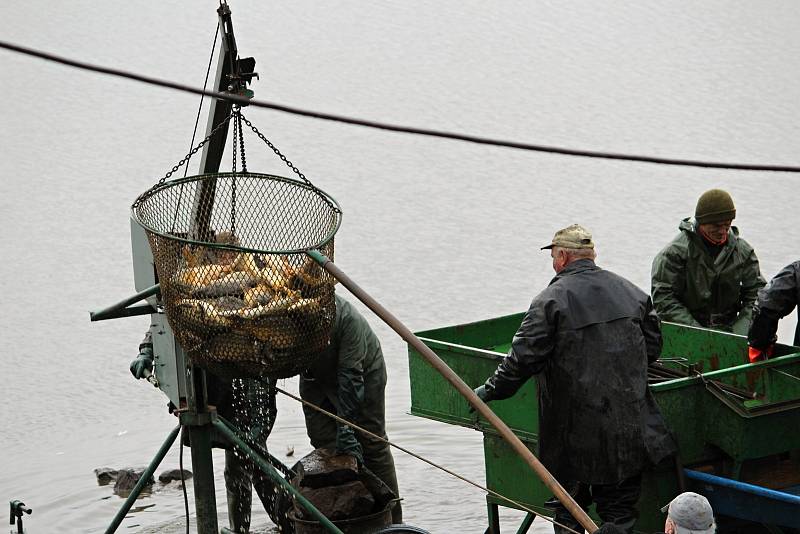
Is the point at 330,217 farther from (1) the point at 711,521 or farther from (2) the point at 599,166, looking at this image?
(2) the point at 599,166

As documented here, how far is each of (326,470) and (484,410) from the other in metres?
1.86

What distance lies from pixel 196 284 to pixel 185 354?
685mm

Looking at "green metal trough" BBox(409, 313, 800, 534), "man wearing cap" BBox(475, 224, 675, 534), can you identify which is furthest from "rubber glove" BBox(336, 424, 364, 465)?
"man wearing cap" BBox(475, 224, 675, 534)

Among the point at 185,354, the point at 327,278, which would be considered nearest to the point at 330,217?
the point at 327,278

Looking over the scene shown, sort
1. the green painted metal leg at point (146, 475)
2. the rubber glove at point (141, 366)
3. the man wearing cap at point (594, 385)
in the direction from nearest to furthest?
the man wearing cap at point (594, 385)
the green painted metal leg at point (146, 475)
the rubber glove at point (141, 366)

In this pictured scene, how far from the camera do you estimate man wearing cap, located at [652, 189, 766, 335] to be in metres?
6.92

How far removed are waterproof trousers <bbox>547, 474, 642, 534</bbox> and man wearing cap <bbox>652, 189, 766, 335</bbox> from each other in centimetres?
157

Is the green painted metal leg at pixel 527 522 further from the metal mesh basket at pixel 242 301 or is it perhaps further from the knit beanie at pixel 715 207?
the knit beanie at pixel 715 207

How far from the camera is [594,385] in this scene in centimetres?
541

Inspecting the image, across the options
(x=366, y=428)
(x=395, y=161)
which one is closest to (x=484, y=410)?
(x=366, y=428)

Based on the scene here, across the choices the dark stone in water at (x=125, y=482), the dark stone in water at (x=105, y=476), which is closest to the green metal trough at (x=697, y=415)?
the dark stone in water at (x=125, y=482)

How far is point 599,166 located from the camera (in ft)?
43.8

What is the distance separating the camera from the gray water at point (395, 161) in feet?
29.1

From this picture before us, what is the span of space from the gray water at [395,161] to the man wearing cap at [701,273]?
130 cm
